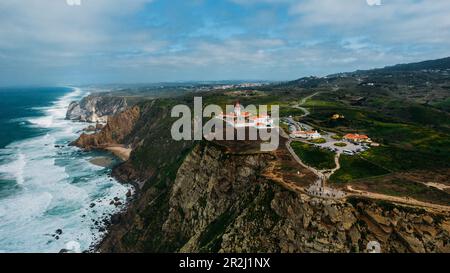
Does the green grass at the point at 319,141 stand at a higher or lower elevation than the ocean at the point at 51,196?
higher

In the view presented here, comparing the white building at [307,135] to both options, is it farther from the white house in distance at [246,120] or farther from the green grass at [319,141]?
the white house in distance at [246,120]

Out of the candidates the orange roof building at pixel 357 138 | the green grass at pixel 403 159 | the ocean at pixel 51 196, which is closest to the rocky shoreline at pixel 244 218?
the ocean at pixel 51 196
